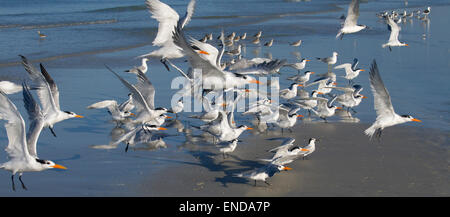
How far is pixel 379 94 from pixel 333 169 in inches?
61.2

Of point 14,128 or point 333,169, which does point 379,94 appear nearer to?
point 333,169

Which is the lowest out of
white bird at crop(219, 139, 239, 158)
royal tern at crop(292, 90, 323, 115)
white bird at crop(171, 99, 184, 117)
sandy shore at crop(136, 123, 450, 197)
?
sandy shore at crop(136, 123, 450, 197)

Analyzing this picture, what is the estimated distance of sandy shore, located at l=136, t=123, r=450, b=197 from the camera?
660cm

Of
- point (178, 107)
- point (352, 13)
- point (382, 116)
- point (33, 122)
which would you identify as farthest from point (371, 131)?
point (352, 13)

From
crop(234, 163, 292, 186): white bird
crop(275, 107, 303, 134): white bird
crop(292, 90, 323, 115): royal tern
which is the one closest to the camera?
crop(234, 163, 292, 186): white bird

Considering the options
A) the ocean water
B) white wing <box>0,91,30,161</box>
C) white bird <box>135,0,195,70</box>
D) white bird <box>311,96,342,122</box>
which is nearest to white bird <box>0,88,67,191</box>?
white wing <box>0,91,30,161</box>

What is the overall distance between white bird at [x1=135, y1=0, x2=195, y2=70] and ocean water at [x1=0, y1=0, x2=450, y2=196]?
929 millimetres

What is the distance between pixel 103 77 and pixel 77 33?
9.32 metres

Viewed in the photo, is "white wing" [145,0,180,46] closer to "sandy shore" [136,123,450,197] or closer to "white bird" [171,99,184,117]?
"white bird" [171,99,184,117]

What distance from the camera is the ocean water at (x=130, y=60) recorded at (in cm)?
741

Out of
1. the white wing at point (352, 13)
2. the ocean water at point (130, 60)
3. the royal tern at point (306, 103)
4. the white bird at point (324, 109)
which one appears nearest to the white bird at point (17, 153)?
the ocean water at point (130, 60)

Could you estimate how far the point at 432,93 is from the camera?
11062 millimetres

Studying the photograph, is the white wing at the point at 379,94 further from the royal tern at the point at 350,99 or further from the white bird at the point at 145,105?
the white bird at the point at 145,105

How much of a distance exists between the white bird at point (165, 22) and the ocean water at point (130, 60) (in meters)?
0.93
